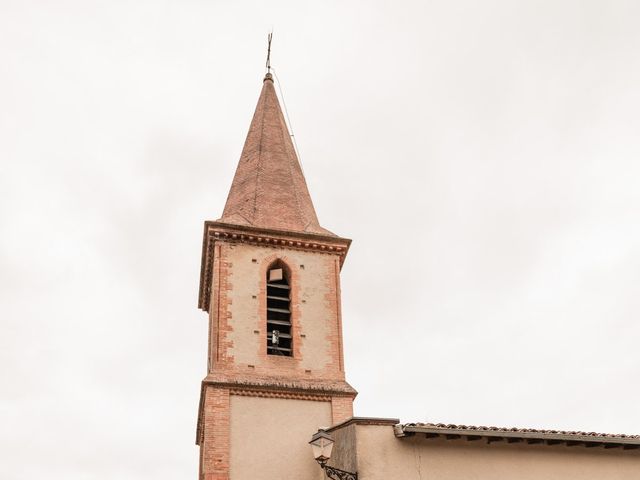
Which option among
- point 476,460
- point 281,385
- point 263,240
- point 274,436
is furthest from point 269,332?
point 476,460

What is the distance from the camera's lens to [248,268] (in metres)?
20.2

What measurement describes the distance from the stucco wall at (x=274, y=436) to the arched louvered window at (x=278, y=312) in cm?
172

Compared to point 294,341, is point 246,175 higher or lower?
higher

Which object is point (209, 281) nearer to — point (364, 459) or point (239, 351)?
point (239, 351)

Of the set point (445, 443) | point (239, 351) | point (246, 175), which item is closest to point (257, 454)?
point (239, 351)

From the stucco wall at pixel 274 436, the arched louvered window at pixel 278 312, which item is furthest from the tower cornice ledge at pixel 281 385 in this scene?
the arched louvered window at pixel 278 312

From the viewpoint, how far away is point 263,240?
67.9 feet

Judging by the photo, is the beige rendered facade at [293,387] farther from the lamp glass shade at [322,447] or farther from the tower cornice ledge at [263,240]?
the lamp glass shade at [322,447]

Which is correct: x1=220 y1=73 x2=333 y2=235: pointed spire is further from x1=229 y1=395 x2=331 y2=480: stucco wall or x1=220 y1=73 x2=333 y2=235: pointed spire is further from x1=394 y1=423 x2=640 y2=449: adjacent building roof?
x1=394 y1=423 x2=640 y2=449: adjacent building roof

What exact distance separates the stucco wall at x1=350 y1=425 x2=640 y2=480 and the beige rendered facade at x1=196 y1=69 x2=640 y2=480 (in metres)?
0.02

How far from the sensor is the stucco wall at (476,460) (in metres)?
15.3

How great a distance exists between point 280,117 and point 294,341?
9.37 m

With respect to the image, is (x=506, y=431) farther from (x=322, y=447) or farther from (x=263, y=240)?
(x=263, y=240)

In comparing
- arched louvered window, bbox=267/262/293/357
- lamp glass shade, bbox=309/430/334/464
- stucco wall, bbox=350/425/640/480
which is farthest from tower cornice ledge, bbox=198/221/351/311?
lamp glass shade, bbox=309/430/334/464
